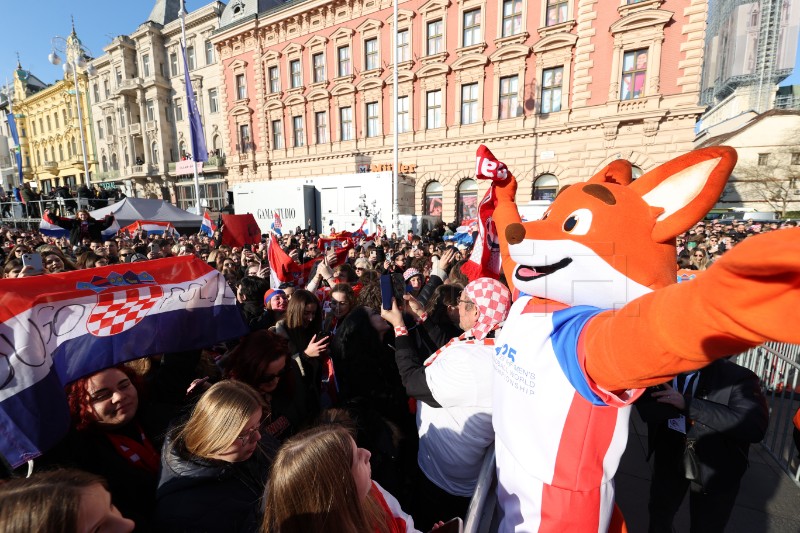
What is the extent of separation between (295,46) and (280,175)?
7.81 metres

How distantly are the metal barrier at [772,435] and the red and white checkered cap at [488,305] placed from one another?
2.04 feet

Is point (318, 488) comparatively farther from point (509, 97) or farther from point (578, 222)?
point (509, 97)

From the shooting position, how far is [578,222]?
1402 millimetres

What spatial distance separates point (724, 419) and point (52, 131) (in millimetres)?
58959

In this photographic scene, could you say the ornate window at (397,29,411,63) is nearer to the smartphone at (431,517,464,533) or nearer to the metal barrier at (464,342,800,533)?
the metal barrier at (464,342,800,533)

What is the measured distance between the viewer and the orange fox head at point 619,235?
1246 millimetres

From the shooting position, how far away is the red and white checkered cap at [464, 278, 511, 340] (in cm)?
195

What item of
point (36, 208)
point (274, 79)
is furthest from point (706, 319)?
point (274, 79)

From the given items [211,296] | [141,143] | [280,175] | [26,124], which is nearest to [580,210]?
[211,296]

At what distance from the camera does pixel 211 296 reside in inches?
99.5

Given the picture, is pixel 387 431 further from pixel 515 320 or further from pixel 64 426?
pixel 64 426

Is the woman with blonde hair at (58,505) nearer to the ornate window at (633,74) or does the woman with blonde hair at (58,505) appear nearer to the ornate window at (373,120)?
the ornate window at (633,74)

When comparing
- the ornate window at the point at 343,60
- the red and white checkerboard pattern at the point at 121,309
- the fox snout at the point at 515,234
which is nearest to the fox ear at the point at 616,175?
the fox snout at the point at 515,234

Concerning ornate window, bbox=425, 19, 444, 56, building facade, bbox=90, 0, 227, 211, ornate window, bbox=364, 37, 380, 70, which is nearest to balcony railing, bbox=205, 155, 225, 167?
building facade, bbox=90, 0, 227, 211
